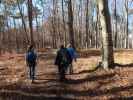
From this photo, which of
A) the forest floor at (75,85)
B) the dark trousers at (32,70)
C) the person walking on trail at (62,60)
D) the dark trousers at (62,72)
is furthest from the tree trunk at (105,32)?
the dark trousers at (32,70)

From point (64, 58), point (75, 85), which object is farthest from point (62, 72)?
point (75, 85)

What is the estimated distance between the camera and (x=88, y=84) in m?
16.9

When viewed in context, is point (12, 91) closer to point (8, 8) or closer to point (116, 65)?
point (116, 65)

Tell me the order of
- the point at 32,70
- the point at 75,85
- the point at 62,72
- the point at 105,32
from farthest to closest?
the point at 105,32 → the point at 32,70 → the point at 62,72 → the point at 75,85

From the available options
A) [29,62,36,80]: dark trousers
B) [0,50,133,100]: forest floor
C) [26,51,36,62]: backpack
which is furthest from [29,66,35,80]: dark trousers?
[26,51,36,62]: backpack

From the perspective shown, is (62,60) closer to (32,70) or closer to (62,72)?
(62,72)

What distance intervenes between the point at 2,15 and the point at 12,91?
182 ft

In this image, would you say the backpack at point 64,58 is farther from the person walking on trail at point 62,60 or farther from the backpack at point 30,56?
the backpack at point 30,56

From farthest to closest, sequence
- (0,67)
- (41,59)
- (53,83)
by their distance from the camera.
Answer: (41,59) → (0,67) → (53,83)

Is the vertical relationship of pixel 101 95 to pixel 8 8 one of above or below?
below

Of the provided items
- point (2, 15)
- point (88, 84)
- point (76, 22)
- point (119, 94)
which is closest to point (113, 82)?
point (88, 84)

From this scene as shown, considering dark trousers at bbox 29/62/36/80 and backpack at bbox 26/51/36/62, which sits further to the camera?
dark trousers at bbox 29/62/36/80

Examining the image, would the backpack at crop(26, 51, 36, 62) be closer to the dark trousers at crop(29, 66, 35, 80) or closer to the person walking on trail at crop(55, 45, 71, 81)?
the dark trousers at crop(29, 66, 35, 80)

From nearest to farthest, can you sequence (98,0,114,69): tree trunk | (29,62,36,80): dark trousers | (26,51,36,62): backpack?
(26,51,36,62): backpack, (29,62,36,80): dark trousers, (98,0,114,69): tree trunk
